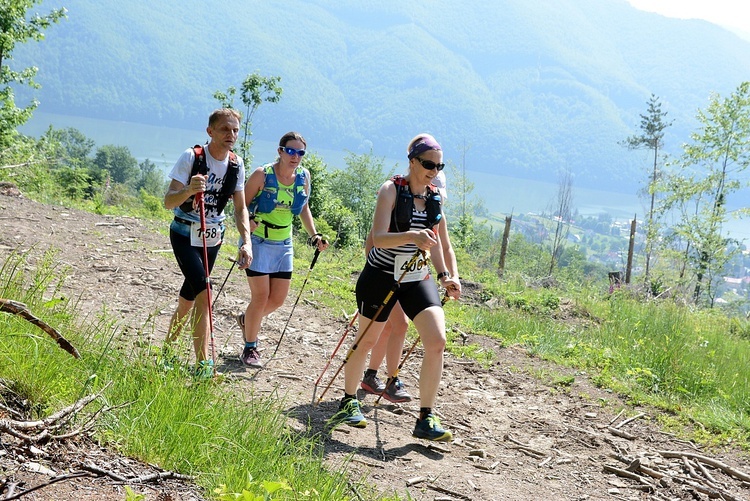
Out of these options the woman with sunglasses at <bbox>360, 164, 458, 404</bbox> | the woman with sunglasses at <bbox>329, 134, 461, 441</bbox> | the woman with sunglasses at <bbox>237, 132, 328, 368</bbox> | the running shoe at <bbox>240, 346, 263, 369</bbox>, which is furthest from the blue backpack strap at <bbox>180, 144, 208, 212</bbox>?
the running shoe at <bbox>240, 346, 263, 369</bbox>

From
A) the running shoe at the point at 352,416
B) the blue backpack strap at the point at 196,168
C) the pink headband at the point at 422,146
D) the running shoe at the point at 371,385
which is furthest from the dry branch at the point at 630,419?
the blue backpack strap at the point at 196,168

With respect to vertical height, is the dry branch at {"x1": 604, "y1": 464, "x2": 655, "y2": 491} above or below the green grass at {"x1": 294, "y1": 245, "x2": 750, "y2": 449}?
below

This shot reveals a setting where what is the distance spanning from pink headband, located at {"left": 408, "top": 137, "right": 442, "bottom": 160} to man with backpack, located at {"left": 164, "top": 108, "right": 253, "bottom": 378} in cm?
135

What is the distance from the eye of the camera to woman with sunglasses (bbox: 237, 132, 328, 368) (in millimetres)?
6973

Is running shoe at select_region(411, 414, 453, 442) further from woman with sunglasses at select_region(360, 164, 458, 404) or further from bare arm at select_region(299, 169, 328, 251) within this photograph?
bare arm at select_region(299, 169, 328, 251)

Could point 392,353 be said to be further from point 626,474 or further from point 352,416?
point 626,474

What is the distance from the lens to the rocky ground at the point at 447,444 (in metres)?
3.39

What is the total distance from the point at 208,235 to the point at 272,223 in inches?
48.9

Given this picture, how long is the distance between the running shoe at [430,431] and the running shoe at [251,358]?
2102mm

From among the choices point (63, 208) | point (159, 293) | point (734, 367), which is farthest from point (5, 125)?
point (734, 367)

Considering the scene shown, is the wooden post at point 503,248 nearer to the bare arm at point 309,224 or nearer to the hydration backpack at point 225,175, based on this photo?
the bare arm at point 309,224

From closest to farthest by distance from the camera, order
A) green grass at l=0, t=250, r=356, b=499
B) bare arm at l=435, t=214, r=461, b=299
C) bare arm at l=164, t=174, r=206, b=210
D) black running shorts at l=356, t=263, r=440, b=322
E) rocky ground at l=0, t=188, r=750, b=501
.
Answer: rocky ground at l=0, t=188, r=750, b=501, green grass at l=0, t=250, r=356, b=499, bare arm at l=164, t=174, r=206, b=210, black running shorts at l=356, t=263, r=440, b=322, bare arm at l=435, t=214, r=461, b=299

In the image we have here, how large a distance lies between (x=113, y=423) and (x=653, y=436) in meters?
5.17

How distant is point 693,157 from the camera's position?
3866cm
